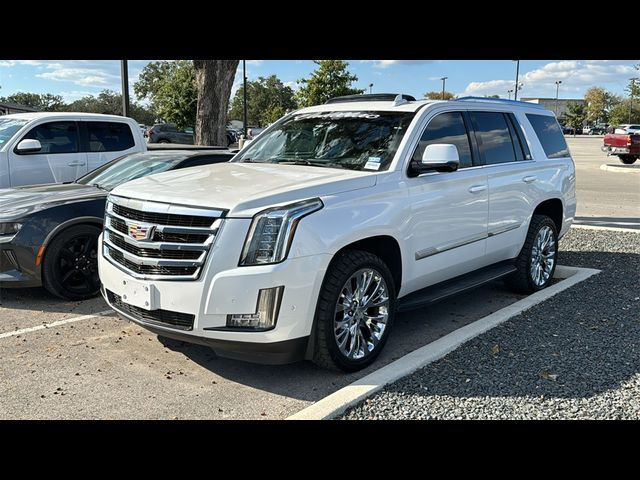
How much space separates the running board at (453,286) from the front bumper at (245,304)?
3.71 ft

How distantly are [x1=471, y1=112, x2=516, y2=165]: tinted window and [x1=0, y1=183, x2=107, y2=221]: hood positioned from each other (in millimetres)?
4113

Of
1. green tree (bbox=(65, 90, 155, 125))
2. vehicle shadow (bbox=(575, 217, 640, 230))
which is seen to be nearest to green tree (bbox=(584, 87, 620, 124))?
green tree (bbox=(65, 90, 155, 125))

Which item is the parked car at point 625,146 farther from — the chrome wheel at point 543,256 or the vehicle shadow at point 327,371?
the vehicle shadow at point 327,371

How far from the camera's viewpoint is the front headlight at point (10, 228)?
5.88 meters

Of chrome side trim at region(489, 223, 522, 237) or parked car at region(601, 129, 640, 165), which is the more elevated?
parked car at region(601, 129, 640, 165)

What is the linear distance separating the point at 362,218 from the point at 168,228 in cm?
136

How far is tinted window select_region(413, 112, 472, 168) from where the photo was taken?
4.98m

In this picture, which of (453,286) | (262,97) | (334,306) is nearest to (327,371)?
(334,306)

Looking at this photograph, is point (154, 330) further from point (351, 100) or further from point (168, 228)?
point (351, 100)

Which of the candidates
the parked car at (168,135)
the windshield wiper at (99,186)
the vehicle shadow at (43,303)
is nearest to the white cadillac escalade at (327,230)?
the vehicle shadow at (43,303)

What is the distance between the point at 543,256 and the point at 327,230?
141 inches

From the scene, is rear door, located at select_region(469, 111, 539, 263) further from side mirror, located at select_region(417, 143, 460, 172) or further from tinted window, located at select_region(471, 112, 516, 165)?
side mirror, located at select_region(417, 143, 460, 172)

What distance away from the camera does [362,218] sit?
420 cm
